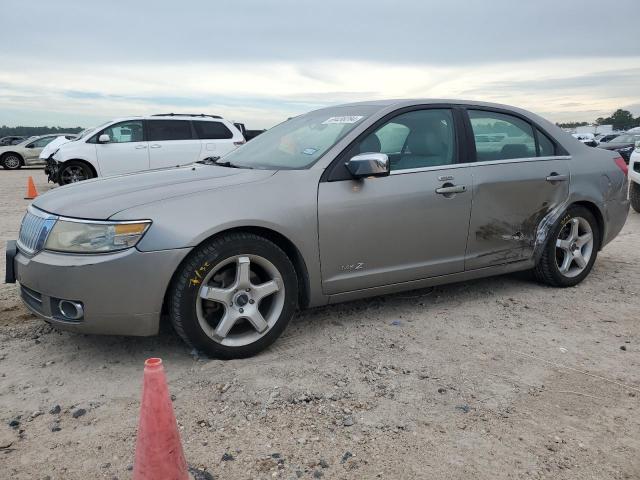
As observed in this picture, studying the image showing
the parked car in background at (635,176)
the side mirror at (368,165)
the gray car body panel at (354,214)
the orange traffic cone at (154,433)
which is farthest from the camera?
the parked car in background at (635,176)

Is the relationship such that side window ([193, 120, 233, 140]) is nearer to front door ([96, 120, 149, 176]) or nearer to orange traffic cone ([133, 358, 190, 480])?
front door ([96, 120, 149, 176])

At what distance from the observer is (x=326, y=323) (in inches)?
160

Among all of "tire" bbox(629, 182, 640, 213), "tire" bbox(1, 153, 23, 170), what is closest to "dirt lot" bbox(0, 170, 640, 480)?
"tire" bbox(629, 182, 640, 213)

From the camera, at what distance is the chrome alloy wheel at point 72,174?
12.2 metres

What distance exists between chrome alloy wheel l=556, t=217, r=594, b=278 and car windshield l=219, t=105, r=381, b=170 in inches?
80.9

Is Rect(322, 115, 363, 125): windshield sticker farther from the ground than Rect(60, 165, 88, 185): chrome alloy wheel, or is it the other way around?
Rect(322, 115, 363, 125): windshield sticker

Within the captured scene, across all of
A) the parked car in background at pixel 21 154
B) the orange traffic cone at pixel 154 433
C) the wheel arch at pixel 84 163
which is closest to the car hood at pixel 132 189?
the orange traffic cone at pixel 154 433

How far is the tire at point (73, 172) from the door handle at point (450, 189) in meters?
10.1

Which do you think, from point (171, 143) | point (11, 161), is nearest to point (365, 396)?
point (171, 143)

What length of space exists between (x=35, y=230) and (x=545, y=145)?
3878mm

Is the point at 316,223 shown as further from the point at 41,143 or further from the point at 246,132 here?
the point at 41,143

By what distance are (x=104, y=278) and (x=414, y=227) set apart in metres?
2.04

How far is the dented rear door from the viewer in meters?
4.29

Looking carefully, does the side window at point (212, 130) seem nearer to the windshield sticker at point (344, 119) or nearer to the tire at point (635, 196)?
the tire at point (635, 196)
